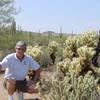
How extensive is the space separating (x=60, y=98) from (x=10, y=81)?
2154mm

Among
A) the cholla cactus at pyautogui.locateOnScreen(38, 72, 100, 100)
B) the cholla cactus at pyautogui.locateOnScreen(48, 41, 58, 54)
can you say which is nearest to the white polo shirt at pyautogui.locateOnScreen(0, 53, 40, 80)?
the cholla cactus at pyautogui.locateOnScreen(38, 72, 100, 100)

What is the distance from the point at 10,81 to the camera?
30.4ft

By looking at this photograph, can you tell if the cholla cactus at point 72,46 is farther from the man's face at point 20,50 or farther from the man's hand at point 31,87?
the man's face at point 20,50

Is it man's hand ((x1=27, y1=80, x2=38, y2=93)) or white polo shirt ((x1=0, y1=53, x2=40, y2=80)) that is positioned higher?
white polo shirt ((x1=0, y1=53, x2=40, y2=80))

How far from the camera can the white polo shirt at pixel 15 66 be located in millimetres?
9266

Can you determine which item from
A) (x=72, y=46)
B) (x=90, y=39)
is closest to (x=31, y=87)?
(x=90, y=39)

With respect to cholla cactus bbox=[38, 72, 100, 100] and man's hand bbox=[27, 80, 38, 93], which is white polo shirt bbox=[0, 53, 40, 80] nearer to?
man's hand bbox=[27, 80, 38, 93]

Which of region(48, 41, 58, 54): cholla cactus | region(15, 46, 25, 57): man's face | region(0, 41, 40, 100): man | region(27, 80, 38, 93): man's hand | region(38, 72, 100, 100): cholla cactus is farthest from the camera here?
region(48, 41, 58, 54): cholla cactus

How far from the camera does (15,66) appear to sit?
9.29 meters

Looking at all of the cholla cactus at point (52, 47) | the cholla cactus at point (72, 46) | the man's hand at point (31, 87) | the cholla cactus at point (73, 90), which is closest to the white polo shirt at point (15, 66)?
the man's hand at point (31, 87)

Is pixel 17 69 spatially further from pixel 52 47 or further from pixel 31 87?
pixel 52 47

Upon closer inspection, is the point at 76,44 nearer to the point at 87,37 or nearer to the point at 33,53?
the point at 87,37

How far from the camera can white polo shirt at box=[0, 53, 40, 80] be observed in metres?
9.27

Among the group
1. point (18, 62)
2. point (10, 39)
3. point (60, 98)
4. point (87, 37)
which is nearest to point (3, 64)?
point (18, 62)
